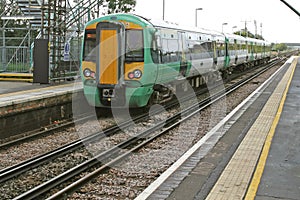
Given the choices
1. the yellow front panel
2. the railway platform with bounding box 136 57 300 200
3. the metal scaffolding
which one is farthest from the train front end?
the metal scaffolding

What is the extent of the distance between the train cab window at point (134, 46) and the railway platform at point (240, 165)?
3094mm

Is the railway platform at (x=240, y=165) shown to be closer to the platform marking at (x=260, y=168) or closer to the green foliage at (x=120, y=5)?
the platform marking at (x=260, y=168)

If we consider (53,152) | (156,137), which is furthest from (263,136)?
(53,152)

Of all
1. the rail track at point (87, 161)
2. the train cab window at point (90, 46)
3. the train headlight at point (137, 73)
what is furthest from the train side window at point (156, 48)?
the rail track at point (87, 161)

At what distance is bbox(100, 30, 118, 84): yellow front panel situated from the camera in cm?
1309

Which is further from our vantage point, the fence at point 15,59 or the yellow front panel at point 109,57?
the fence at point 15,59

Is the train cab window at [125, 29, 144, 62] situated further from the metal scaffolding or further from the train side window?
the metal scaffolding

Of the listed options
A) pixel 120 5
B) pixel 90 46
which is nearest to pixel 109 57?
pixel 90 46

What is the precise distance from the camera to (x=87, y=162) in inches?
342

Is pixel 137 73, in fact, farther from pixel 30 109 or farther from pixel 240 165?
pixel 240 165

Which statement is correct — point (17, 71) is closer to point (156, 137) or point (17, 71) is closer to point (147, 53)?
point (147, 53)

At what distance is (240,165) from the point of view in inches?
320

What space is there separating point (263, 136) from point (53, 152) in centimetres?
488

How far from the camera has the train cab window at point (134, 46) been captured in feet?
43.4
